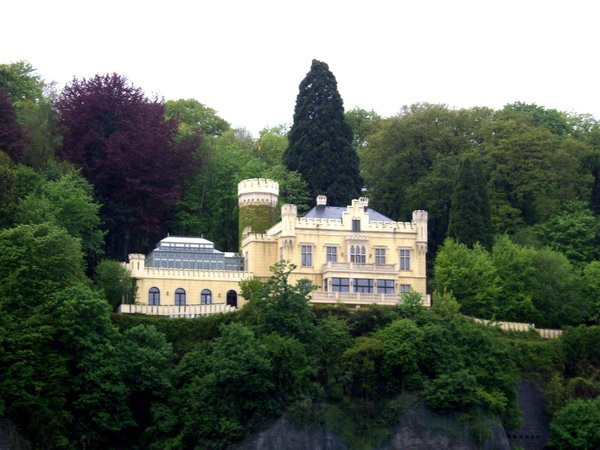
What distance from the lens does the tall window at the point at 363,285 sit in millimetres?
86500

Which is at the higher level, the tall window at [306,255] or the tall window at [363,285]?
the tall window at [306,255]

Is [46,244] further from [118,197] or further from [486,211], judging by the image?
[486,211]

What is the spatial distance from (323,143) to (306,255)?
13.6 meters

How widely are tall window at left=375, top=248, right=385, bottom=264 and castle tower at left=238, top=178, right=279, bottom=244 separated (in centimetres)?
645

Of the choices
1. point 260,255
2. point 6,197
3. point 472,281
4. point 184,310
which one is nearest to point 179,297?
point 184,310

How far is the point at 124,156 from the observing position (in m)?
91.9

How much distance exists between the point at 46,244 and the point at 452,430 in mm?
21062

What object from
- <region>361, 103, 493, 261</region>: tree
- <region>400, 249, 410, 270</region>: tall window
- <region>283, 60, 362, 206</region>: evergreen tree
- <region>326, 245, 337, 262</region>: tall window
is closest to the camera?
<region>326, 245, 337, 262</region>: tall window

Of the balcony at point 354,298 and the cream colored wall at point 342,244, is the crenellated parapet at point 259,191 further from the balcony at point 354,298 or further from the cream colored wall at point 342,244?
the balcony at point 354,298

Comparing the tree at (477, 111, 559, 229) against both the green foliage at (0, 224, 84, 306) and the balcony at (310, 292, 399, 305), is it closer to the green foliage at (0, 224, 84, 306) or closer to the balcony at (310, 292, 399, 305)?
the balcony at (310, 292, 399, 305)

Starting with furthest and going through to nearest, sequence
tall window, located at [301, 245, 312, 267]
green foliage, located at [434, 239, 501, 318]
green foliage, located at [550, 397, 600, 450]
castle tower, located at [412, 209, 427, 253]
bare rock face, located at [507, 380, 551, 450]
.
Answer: castle tower, located at [412, 209, 427, 253], tall window, located at [301, 245, 312, 267], green foliage, located at [434, 239, 501, 318], bare rock face, located at [507, 380, 551, 450], green foliage, located at [550, 397, 600, 450]

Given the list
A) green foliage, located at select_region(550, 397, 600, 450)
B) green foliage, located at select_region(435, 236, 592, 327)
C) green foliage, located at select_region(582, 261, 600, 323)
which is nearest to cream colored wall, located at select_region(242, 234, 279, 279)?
green foliage, located at select_region(435, 236, 592, 327)

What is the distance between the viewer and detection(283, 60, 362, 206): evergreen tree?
98.4 m

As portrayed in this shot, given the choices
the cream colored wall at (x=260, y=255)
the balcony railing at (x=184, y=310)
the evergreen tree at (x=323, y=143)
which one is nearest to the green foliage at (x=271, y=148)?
the evergreen tree at (x=323, y=143)
